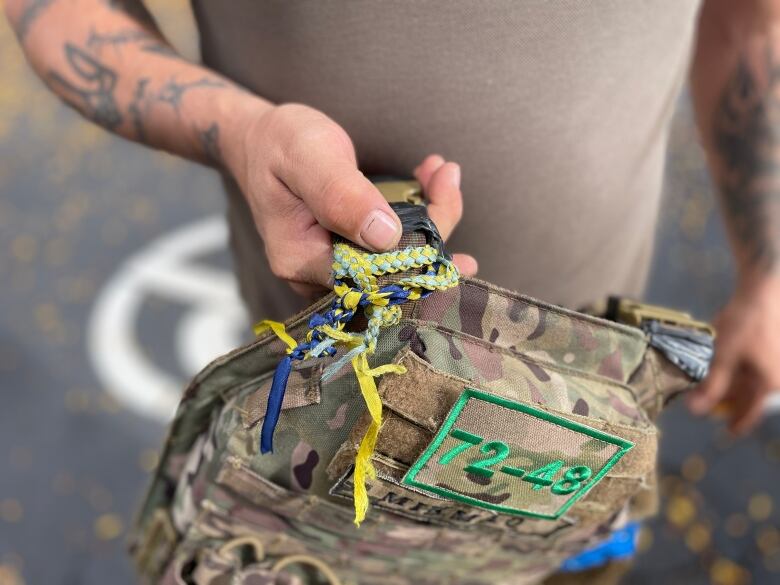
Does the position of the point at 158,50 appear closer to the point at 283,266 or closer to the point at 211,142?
the point at 211,142

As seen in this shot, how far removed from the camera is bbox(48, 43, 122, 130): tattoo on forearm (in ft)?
2.52

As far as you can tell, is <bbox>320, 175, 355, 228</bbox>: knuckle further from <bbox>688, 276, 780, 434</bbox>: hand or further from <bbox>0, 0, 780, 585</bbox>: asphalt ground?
<bbox>0, 0, 780, 585</bbox>: asphalt ground

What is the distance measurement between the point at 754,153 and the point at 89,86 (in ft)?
2.97

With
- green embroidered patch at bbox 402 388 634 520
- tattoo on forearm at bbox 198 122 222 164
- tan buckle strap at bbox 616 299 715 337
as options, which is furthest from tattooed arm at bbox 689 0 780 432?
tattoo on forearm at bbox 198 122 222 164

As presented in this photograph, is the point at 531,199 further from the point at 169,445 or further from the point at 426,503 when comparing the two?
the point at 169,445

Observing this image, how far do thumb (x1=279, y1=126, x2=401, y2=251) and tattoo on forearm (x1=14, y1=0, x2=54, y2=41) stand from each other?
428 mm

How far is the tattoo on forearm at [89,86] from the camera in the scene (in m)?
0.77

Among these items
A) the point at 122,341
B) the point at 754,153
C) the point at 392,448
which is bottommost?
the point at 122,341

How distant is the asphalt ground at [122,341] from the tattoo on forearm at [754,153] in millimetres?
902

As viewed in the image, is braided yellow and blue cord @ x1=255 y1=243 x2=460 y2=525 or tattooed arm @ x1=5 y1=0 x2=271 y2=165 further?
tattooed arm @ x1=5 y1=0 x2=271 y2=165

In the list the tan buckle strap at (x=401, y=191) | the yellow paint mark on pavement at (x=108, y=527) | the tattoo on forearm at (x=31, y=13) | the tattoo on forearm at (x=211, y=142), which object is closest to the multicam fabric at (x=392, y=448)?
the tan buckle strap at (x=401, y=191)

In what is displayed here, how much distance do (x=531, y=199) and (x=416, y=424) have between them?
32 centimetres

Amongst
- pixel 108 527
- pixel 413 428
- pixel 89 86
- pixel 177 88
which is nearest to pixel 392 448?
pixel 413 428

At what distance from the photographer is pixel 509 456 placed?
0.54 m
